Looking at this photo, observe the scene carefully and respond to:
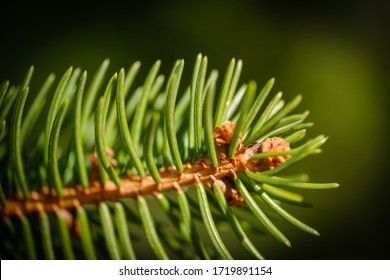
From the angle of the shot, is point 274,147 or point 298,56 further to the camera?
point 298,56

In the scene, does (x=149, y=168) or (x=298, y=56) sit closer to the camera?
(x=149, y=168)

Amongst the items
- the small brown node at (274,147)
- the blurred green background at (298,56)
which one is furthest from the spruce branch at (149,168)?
the blurred green background at (298,56)

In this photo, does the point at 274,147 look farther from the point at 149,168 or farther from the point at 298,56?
the point at 298,56

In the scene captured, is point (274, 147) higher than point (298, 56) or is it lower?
lower

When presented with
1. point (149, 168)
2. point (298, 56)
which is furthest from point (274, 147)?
point (298, 56)

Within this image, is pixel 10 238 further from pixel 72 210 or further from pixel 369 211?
pixel 369 211

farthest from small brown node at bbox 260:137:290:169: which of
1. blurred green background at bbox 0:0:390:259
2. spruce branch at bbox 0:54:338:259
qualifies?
blurred green background at bbox 0:0:390:259

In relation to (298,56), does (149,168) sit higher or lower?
lower

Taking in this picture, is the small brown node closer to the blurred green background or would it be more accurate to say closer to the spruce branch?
the spruce branch

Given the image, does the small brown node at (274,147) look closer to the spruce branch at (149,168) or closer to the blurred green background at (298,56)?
the spruce branch at (149,168)
